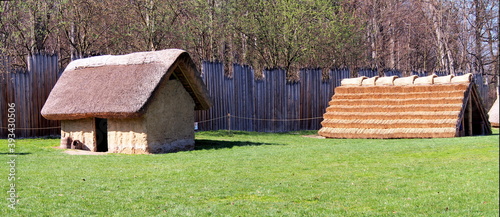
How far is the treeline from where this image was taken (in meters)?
26.9

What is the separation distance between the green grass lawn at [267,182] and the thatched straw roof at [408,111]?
3.73 metres

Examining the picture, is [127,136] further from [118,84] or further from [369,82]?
[369,82]

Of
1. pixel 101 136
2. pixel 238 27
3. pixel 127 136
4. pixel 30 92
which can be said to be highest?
pixel 238 27

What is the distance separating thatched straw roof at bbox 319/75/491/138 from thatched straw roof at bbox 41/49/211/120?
641cm

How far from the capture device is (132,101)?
53.9 feet

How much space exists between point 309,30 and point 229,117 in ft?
26.7

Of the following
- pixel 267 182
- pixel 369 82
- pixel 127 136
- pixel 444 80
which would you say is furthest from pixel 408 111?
pixel 267 182

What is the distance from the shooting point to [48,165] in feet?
44.9

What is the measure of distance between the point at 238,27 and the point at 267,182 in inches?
843

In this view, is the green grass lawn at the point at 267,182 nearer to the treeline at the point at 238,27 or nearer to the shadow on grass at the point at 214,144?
the shadow on grass at the point at 214,144

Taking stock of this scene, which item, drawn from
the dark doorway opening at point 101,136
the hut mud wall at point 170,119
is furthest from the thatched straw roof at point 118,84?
the dark doorway opening at point 101,136

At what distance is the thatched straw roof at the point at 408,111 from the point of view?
20.4 metres

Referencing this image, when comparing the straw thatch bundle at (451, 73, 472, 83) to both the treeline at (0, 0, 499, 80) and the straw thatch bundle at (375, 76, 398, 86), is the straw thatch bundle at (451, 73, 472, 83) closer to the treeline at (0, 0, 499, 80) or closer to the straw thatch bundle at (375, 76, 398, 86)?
the straw thatch bundle at (375, 76, 398, 86)

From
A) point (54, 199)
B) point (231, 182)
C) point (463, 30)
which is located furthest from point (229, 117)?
point (463, 30)
